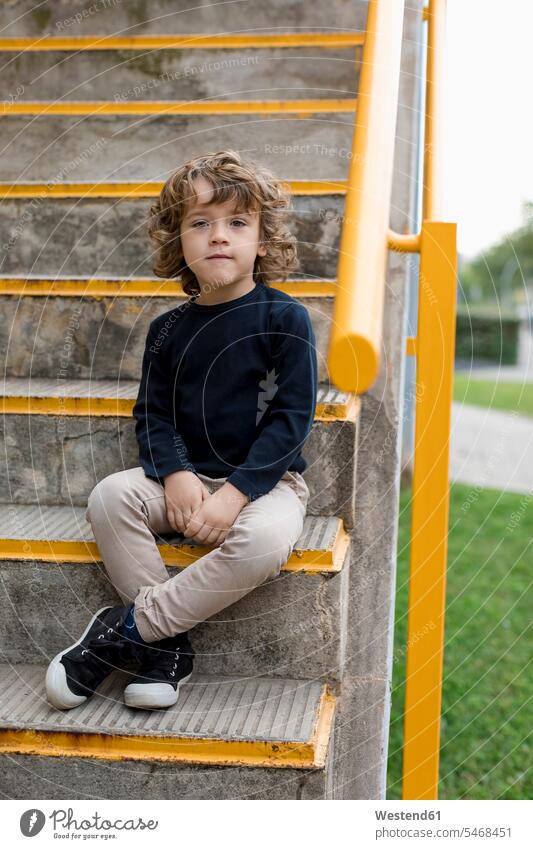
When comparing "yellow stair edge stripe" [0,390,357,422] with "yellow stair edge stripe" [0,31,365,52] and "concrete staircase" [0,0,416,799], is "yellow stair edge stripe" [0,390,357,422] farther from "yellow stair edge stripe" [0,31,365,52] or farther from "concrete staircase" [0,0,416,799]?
"yellow stair edge stripe" [0,31,365,52]

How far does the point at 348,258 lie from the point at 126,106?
58.3 inches

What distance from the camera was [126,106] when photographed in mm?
2350

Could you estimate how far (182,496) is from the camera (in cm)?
153

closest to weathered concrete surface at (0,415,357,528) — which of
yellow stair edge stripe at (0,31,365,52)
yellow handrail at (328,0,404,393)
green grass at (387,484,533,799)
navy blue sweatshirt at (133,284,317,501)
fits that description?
navy blue sweatshirt at (133,284,317,501)

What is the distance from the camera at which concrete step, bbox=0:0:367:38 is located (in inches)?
99.5

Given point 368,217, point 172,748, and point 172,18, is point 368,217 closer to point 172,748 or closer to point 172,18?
point 172,748

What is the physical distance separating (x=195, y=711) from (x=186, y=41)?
1840 millimetres

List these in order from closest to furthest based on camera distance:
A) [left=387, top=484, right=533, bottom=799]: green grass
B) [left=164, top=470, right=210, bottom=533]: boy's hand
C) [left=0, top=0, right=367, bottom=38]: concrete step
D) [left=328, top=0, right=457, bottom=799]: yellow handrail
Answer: [left=328, top=0, right=457, bottom=799]: yellow handrail
[left=164, top=470, right=210, bottom=533]: boy's hand
[left=387, top=484, right=533, bottom=799]: green grass
[left=0, top=0, right=367, bottom=38]: concrete step

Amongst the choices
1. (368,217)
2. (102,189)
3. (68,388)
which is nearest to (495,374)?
(102,189)

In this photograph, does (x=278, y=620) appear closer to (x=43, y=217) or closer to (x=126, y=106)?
(x=43, y=217)

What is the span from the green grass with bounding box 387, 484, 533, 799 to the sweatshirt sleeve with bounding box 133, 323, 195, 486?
1.07m

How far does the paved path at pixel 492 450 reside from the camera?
5.13 metres

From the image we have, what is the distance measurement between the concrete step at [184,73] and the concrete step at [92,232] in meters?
0.44
